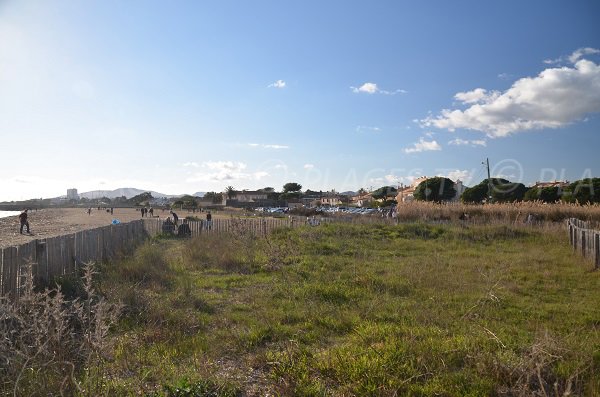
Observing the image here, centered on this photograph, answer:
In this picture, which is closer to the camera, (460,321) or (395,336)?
(395,336)

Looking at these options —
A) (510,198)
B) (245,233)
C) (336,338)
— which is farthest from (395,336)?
(510,198)

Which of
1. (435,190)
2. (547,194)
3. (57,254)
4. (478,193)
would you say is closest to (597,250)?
(57,254)

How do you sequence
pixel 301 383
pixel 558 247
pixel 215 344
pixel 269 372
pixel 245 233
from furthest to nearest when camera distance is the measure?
pixel 558 247 < pixel 245 233 < pixel 215 344 < pixel 269 372 < pixel 301 383

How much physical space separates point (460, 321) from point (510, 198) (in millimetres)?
47887

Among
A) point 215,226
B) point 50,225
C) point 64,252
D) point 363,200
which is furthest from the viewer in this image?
point 363,200

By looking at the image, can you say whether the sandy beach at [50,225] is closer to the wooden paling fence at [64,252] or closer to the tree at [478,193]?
the wooden paling fence at [64,252]

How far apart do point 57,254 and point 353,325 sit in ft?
22.2

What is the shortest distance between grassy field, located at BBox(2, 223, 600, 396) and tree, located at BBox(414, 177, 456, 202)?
41.3m

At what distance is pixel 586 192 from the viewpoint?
33500mm

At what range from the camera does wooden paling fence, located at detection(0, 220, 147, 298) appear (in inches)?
253

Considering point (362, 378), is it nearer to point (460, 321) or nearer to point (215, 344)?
point (215, 344)

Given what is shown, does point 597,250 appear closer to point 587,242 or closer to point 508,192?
point 587,242

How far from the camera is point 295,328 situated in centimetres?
581

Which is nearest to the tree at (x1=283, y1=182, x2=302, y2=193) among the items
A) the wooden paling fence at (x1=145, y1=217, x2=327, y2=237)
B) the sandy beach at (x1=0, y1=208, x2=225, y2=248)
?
the sandy beach at (x1=0, y1=208, x2=225, y2=248)
